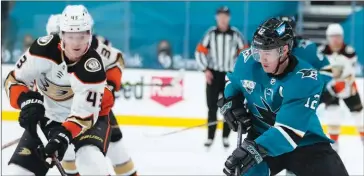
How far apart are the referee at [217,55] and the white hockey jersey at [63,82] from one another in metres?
2.46

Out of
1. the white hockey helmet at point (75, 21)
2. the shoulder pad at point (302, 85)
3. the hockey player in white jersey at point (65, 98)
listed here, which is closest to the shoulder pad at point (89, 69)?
the hockey player in white jersey at point (65, 98)

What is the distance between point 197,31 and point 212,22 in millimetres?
298

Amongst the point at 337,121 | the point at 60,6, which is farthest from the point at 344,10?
the point at 60,6

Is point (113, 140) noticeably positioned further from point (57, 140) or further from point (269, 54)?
point (269, 54)

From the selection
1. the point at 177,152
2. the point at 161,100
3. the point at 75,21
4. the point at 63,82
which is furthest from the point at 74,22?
the point at 161,100

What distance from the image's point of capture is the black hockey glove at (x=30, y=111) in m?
2.56

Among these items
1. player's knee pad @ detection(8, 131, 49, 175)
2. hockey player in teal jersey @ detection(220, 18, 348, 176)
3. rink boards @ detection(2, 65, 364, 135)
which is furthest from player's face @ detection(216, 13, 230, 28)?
player's knee pad @ detection(8, 131, 49, 175)

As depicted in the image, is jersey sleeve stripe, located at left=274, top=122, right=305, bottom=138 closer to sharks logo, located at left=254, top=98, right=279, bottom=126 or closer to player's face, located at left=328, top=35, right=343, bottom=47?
sharks logo, located at left=254, top=98, right=279, bottom=126

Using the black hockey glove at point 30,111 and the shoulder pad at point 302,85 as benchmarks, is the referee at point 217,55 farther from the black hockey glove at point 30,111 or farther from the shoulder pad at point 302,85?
the shoulder pad at point 302,85

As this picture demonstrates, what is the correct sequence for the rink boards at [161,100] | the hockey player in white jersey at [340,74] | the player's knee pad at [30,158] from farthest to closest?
the rink boards at [161,100]
the hockey player in white jersey at [340,74]
the player's knee pad at [30,158]

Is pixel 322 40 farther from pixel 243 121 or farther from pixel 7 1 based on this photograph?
pixel 243 121

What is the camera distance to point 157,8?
22.3ft

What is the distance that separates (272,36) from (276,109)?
30cm

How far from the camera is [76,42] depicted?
2.47m
